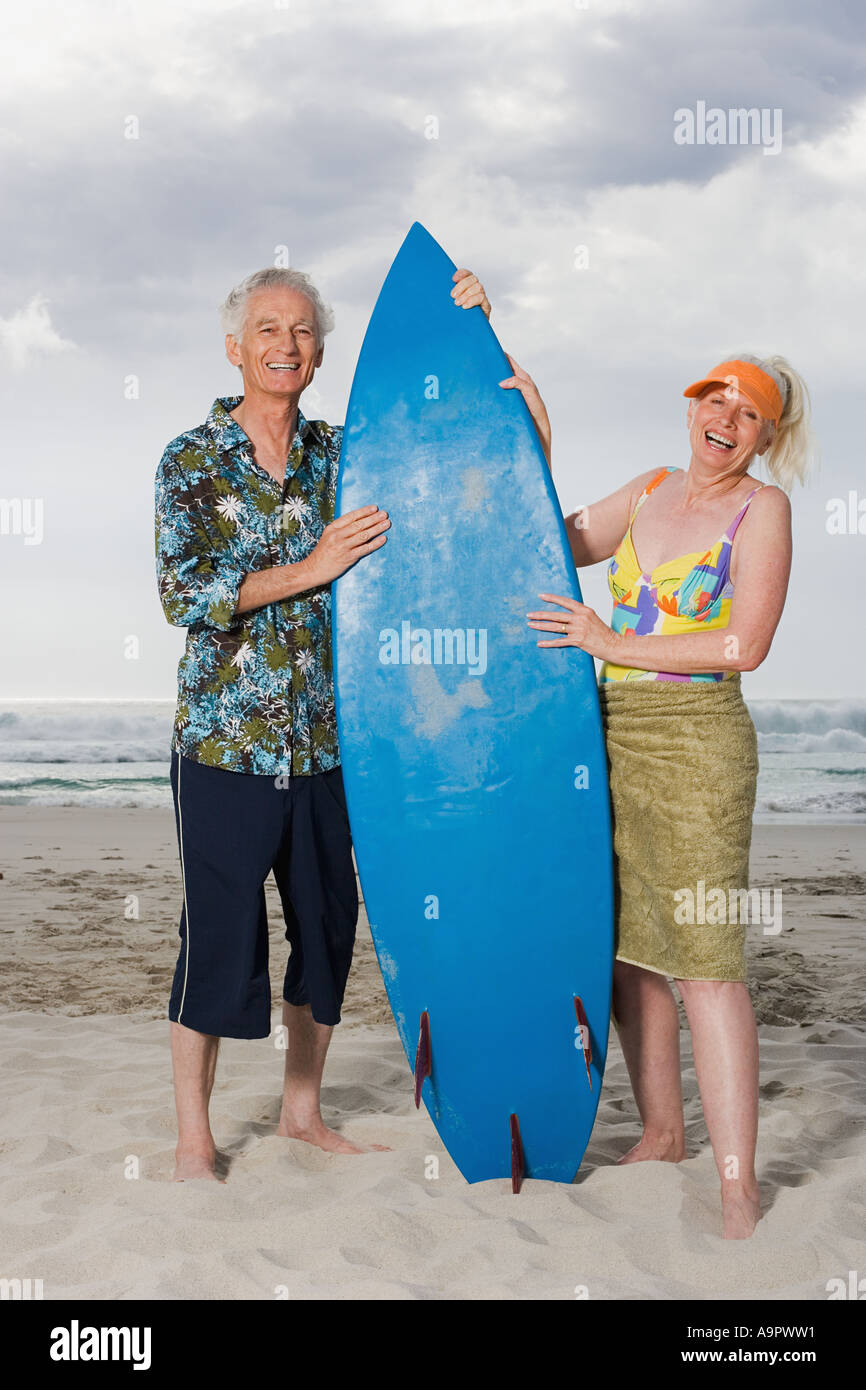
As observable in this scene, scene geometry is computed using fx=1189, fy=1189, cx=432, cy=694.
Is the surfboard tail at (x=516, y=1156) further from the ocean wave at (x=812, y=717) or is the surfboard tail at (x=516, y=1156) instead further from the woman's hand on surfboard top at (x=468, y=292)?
the ocean wave at (x=812, y=717)

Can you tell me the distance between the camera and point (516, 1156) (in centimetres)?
233

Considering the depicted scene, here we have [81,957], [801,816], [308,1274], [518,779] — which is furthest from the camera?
[801,816]

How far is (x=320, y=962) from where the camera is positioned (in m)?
2.42

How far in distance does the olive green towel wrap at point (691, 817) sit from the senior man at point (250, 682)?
63 cm

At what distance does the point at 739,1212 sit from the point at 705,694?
2.96ft

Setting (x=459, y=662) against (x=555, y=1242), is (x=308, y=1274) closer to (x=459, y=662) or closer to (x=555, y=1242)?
(x=555, y=1242)

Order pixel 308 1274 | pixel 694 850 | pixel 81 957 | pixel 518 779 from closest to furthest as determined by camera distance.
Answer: pixel 308 1274 < pixel 694 850 < pixel 518 779 < pixel 81 957

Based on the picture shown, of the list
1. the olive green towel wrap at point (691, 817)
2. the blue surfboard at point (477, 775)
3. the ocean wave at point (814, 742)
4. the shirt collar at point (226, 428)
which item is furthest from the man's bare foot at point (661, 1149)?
the ocean wave at point (814, 742)

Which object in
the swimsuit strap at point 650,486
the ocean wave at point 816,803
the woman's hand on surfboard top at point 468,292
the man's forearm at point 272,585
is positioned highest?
the woman's hand on surfboard top at point 468,292

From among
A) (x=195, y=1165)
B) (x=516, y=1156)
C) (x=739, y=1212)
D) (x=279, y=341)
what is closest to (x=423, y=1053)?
(x=516, y=1156)

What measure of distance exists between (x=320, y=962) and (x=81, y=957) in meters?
2.58

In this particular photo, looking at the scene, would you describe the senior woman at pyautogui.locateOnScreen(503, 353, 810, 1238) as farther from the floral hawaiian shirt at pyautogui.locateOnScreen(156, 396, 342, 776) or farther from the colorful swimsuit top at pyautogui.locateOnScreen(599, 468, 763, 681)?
the floral hawaiian shirt at pyautogui.locateOnScreen(156, 396, 342, 776)

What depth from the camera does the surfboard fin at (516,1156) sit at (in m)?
2.31

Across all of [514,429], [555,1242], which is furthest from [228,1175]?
[514,429]
